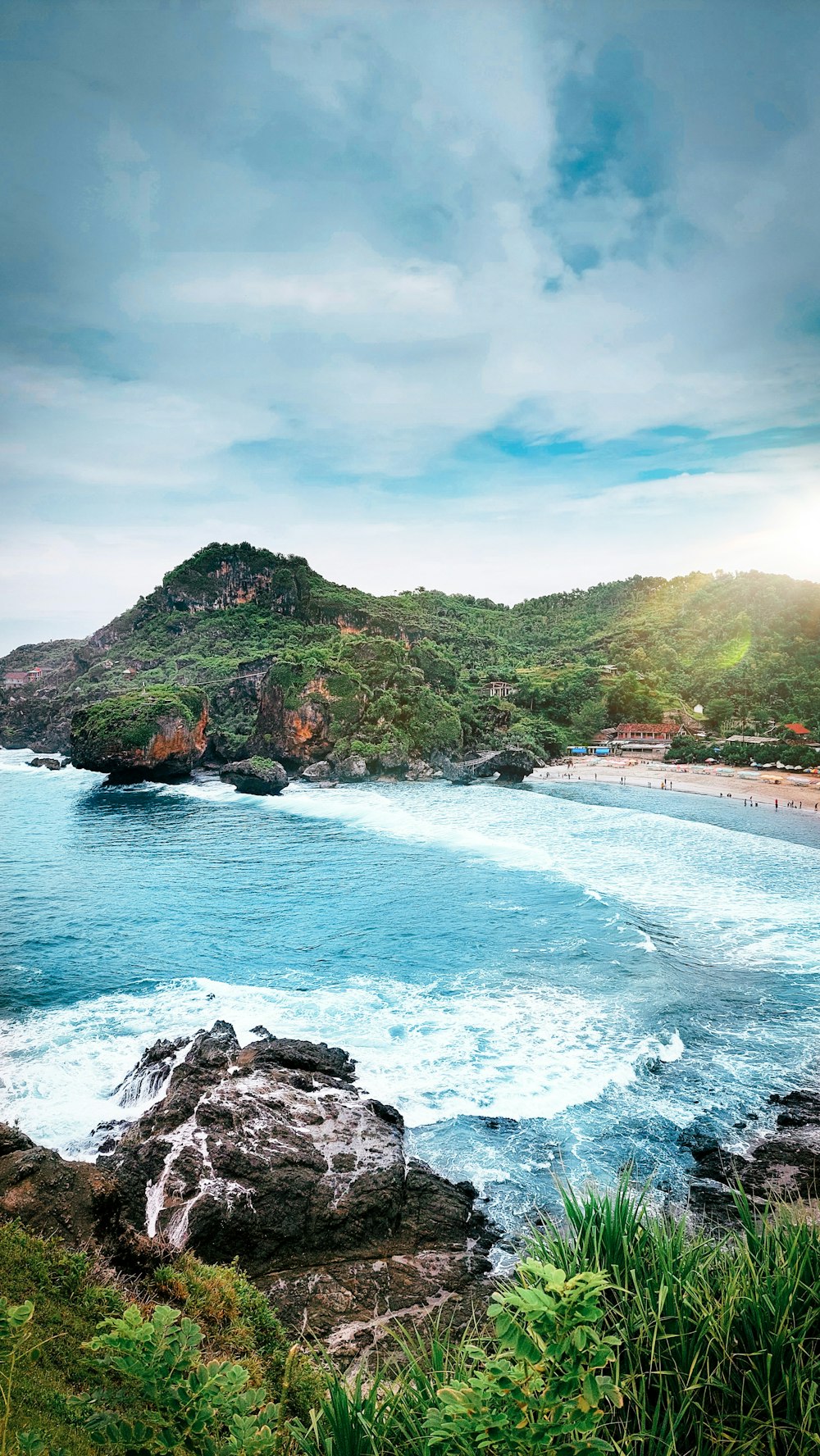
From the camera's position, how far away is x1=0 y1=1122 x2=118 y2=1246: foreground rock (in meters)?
7.27

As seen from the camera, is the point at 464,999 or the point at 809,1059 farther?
the point at 464,999

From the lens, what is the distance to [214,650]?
8575cm

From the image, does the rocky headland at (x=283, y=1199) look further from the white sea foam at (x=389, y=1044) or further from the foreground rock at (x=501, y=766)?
the foreground rock at (x=501, y=766)

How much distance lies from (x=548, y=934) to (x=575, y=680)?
62344 mm

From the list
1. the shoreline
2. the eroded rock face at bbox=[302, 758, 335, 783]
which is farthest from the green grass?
the eroded rock face at bbox=[302, 758, 335, 783]

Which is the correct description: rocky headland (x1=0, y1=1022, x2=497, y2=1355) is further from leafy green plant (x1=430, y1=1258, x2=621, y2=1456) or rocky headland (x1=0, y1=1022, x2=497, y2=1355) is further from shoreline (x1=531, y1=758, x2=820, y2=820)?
shoreline (x1=531, y1=758, x2=820, y2=820)

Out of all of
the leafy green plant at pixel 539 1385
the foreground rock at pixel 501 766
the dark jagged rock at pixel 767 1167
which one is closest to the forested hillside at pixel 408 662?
the foreground rock at pixel 501 766

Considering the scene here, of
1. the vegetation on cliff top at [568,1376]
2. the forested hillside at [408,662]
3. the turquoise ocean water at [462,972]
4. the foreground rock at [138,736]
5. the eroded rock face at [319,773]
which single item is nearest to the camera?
the vegetation on cliff top at [568,1376]

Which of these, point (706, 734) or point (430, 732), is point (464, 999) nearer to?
point (430, 732)

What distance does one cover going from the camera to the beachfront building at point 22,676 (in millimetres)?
96438

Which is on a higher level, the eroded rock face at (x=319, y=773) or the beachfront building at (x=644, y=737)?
the beachfront building at (x=644, y=737)

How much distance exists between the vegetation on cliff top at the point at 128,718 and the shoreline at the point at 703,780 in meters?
30.3

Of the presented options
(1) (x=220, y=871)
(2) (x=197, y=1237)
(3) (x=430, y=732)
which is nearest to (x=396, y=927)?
(1) (x=220, y=871)

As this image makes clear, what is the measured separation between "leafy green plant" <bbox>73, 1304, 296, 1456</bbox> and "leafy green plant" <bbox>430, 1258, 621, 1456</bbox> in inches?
30.0
